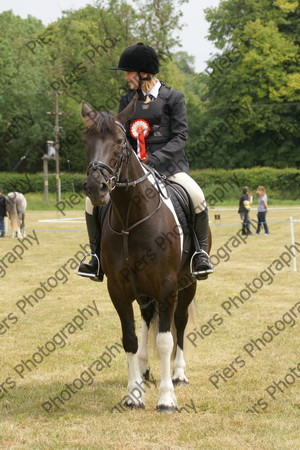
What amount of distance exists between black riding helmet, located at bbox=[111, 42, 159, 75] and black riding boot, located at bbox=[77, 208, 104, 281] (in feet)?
4.94

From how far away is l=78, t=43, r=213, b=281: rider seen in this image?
251 inches

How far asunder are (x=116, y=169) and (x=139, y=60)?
58.7 inches

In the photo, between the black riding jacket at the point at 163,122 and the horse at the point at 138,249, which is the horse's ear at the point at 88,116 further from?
the black riding jacket at the point at 163,122

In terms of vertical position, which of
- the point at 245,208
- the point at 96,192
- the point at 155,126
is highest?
the point at 155,126

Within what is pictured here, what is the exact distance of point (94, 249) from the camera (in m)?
6.68

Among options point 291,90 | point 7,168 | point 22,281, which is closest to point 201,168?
point 291,90

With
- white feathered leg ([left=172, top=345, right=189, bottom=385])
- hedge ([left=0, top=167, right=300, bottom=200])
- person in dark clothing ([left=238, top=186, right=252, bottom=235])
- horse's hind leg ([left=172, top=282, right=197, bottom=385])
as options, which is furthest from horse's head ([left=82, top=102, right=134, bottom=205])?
hedge ([left=0, top=167, right=300, bottom=200])

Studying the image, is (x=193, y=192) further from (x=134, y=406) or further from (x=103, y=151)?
(x=134, y=406)

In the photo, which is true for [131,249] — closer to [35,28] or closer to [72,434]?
[72,434]

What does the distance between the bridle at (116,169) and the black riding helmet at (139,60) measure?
1078mm

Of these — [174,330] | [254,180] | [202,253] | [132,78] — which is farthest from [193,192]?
[254,180]

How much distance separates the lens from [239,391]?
6.65m

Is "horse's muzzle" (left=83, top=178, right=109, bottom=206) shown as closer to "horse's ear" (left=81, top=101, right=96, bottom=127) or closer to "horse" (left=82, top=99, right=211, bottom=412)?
"horse" (left=82, top=99, right=211, bottom=412)

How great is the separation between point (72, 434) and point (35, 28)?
73.3 m
